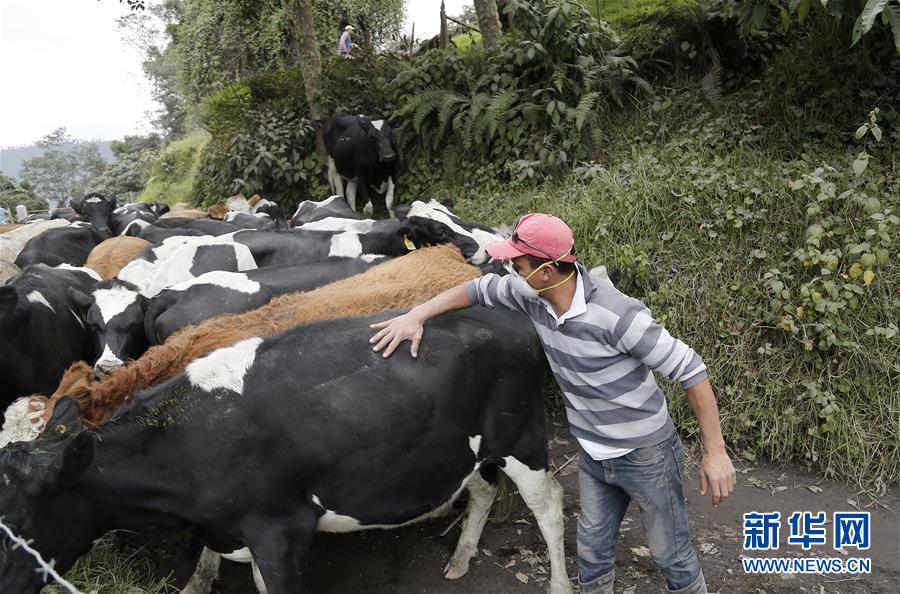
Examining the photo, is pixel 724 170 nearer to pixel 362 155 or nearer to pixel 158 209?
pixel 362 155

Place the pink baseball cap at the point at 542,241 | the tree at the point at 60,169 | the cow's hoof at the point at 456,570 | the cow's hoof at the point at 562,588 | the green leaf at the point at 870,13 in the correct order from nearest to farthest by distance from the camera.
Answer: the pink baseball cap at the point at 542,241 < the cow's hoof at the point at 562,588 < the cow's hoof at the point at 456,570 < the green leaf at the point at 870,13 < the tree at the point at 60,169

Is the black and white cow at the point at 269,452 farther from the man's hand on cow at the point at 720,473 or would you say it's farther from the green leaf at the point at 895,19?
the green leaf at the point at 895,19

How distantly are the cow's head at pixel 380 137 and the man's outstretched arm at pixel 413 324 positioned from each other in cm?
872

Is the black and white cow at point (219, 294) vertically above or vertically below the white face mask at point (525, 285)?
below

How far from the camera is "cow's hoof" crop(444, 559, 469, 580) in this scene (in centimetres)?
436

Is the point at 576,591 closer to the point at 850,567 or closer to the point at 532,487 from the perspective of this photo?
the point at 532,487

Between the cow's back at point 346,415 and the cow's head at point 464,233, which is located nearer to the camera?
the cow's back at point 346,415

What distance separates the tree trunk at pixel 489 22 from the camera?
11.1m

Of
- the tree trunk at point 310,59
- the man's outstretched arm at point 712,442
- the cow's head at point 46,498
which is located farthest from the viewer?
the tree trunk at point 310,59

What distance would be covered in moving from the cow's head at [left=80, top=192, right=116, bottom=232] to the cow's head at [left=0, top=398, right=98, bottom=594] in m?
10.3

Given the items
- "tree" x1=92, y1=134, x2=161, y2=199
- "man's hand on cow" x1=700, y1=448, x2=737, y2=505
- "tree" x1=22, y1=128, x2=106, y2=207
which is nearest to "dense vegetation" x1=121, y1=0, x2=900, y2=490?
"man's hand on cow" x1=700, y1=448, x2=737, y2=505

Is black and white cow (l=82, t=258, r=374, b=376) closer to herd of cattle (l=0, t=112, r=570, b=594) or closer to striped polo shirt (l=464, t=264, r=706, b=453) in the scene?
herd of cattle (l=0, t=112, r=570, b=594)

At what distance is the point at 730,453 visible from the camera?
17.8 ft

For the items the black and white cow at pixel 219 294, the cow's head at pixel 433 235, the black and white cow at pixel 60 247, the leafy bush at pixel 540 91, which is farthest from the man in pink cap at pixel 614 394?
the black and white cow at pixel 60 247
